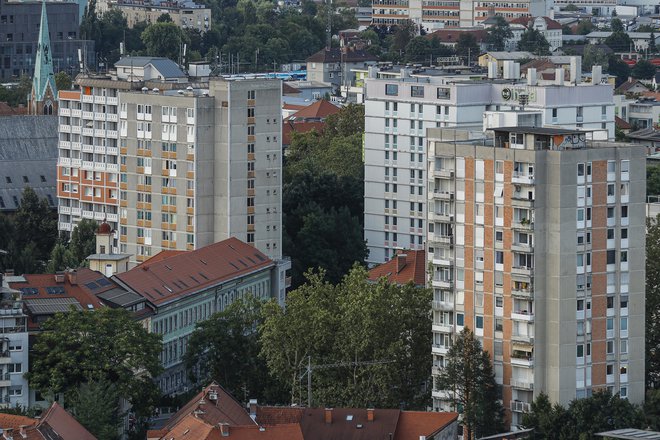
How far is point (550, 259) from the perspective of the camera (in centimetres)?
11875

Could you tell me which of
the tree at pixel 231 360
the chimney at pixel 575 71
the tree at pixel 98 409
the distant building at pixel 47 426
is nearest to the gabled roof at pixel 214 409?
the tree at pixel 98 409

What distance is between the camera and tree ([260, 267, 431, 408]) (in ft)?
415

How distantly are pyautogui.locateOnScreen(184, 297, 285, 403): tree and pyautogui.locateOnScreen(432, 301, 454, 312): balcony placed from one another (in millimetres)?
12792

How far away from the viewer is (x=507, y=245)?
119500 millimetres

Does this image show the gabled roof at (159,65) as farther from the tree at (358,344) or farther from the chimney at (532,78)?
the tree at (358,344)

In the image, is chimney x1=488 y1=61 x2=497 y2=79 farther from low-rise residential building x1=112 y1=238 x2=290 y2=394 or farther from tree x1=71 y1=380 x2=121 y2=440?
tree x1=71 y1=380 x2=121 y2=440

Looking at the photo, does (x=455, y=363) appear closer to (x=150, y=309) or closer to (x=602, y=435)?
(x=602, y=435)

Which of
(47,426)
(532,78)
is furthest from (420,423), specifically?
(532,78)

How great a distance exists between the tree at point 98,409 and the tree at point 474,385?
15665 millimetres

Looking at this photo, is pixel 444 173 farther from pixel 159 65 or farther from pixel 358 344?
pixel 159 65

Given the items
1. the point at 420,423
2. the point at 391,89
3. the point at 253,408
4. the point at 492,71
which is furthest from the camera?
the point at 492,71

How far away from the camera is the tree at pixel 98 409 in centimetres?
11819

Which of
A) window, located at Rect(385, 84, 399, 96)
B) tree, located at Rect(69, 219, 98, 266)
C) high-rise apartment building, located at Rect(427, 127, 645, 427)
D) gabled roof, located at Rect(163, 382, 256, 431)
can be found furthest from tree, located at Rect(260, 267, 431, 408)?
window, located at Rect(385, 84, 399, 96)

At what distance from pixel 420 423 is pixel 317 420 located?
4960mm
